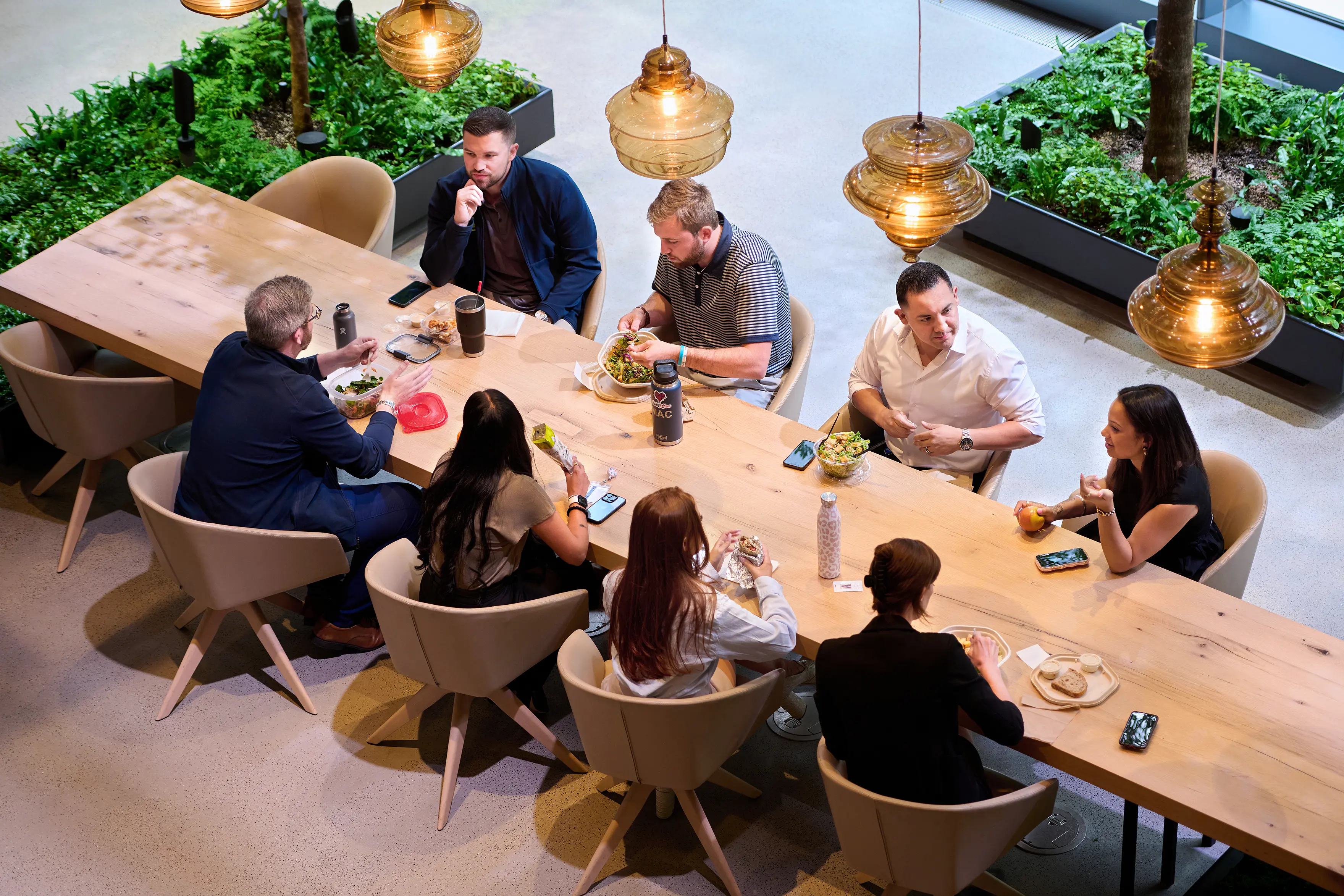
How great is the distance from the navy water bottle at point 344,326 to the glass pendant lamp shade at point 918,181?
220 cm

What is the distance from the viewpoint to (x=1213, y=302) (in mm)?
2898

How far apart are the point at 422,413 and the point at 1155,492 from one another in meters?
2.34

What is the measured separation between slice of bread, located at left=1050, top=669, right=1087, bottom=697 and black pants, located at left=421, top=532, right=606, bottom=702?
59.9 inches

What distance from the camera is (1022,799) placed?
10.7ft

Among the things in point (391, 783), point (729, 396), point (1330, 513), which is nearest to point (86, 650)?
point (391, 783)

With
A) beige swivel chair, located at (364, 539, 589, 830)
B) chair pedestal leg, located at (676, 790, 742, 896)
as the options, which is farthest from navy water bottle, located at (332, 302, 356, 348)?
chair pedestal leg, located at (676, 790, 742, 896)

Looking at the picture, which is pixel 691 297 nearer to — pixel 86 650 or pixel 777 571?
pixel 777 571

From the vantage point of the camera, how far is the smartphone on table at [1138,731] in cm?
325

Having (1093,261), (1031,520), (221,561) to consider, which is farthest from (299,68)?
(1031,520)

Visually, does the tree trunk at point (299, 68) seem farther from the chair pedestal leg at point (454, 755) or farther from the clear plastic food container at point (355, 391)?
the chair pedestal leg at point (454, 755)

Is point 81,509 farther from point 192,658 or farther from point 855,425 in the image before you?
point 855,425

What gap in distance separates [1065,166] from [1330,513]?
91.2 inches

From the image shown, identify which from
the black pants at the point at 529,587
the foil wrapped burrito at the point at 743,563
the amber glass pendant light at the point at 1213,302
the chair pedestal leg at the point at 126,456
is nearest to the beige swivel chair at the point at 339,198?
the chair pedestal leg at the point at 126,456

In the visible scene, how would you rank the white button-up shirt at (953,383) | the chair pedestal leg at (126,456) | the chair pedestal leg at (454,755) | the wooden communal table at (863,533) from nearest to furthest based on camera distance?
the wooden communal table at (863,533) < the chair pedestal leg at (454,755) < the white button-up shirt at (953,383) < the chair pedestal leg at (126,456)
